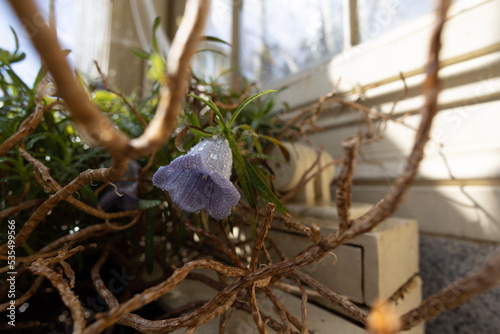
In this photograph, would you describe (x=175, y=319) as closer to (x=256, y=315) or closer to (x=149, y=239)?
(x=256, y=315)

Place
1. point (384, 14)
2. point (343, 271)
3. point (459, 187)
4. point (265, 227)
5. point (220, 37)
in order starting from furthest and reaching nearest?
point (220, 37) < point (384, 14) < point (459, 187) < point (343, 271) < point (265, 227)

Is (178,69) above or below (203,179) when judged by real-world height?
above

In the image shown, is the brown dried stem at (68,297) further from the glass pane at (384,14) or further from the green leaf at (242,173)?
the glass pane at (384,14)

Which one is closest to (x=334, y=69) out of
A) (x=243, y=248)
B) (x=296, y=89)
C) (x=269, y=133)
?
(x=296, y=89)

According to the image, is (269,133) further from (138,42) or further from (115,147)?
(138,42)

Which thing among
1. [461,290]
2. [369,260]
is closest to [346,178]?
[461,290]

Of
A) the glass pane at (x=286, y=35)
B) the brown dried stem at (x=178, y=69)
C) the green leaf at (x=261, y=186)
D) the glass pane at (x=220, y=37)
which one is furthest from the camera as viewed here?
the glass pane at (x=220, y=37)

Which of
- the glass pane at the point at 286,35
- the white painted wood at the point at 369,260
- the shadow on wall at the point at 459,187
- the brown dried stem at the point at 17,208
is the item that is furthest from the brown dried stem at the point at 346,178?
the glass pane at the point at 286,35
